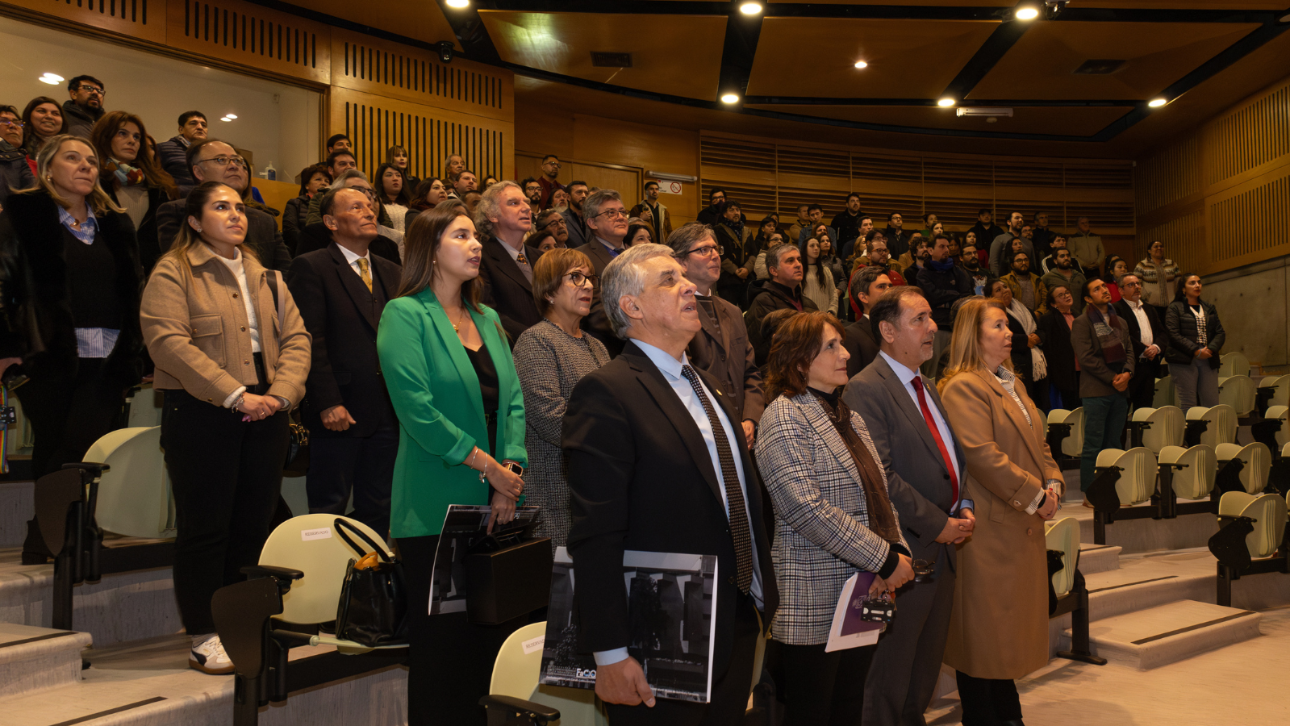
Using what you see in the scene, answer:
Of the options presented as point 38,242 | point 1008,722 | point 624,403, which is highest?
point 38,242

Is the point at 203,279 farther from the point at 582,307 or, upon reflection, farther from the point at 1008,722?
the point at 1008,722

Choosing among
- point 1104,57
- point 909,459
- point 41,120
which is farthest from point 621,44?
point 909,459

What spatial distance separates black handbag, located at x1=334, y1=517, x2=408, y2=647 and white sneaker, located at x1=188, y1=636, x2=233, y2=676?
478 millimetres

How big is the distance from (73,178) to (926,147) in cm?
1104

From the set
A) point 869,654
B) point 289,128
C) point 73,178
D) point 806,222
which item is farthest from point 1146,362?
point 289,128

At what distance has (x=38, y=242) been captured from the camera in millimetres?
2703

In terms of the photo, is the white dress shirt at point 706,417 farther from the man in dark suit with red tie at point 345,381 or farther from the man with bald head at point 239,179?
the man with bald head at point 239,179

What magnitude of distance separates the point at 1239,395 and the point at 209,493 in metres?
7.82

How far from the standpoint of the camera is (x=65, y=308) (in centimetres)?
269

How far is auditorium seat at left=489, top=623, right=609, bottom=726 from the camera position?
68.6 inches

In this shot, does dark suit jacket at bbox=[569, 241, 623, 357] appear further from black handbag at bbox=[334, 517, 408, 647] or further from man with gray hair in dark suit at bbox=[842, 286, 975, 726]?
black handbag at bbox=[334, 517, 408, 647]

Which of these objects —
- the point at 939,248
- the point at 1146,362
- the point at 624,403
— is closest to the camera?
the point at 624,403

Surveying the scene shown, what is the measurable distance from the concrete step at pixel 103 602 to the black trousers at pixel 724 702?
1.82 m

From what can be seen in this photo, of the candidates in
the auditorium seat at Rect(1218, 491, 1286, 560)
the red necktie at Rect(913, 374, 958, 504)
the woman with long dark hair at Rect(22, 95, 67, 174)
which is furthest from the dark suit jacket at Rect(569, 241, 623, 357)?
the auditorium seat at Rect(1218, 491, 1286, 560)
